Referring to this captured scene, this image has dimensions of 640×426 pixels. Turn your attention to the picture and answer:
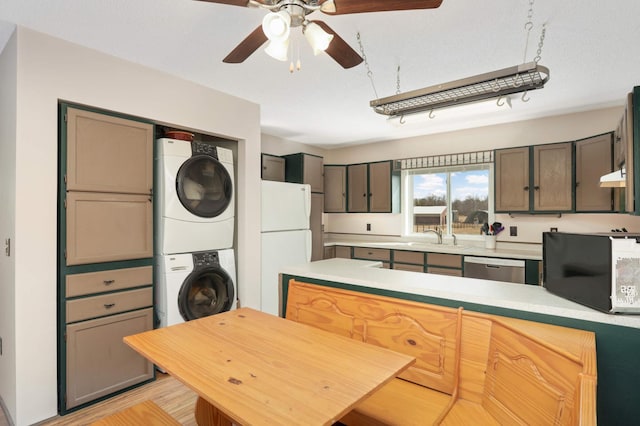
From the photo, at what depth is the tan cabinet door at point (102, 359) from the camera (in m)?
2.21

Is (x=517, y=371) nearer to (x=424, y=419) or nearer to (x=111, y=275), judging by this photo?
(x=424, y=419)

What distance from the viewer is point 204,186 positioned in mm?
2986

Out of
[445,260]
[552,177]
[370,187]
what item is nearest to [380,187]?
[370,187]

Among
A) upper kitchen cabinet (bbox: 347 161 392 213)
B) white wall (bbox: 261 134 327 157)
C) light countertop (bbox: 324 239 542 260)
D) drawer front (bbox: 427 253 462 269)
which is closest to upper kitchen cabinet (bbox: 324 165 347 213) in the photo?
upper kitchen cabinet (bbox: 347 161 392 213)

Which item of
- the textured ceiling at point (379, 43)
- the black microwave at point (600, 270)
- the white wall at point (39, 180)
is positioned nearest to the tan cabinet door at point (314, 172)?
the textured ceiling at point (379, 43)

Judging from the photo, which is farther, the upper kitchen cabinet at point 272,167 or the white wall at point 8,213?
the upper kitchen cabinet at point 272,167

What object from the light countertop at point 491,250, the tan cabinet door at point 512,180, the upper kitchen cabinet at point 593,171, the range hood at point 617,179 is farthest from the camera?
the tan cabinet door at point 512,180

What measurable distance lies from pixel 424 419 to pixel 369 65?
2.32m

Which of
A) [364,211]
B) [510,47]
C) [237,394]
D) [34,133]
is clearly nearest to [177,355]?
[237,394]

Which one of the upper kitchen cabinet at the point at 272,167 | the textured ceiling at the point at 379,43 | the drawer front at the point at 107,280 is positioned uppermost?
the textured ceiling at the point at 379,43

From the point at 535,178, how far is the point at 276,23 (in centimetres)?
351

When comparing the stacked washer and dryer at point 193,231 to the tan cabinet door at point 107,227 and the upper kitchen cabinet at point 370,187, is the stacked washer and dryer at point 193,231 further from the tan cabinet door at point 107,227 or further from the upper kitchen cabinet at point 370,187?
the upper kitchen cabinet at point 370,187

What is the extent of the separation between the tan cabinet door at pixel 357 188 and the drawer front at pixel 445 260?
130cm

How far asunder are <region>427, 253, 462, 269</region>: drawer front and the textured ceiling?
1825 millimetres
